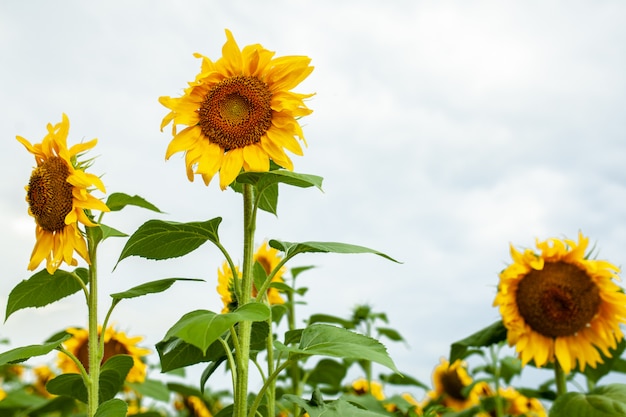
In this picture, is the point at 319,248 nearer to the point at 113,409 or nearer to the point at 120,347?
the point at 113,409

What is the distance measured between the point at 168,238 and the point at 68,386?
0.79 m

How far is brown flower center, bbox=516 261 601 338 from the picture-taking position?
126 inches

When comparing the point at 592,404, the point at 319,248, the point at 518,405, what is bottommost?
the point at 518,405

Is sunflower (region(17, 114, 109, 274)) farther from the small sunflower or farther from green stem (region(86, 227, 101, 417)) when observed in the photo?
the small sunflower

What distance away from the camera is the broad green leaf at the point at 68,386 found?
2344 mm

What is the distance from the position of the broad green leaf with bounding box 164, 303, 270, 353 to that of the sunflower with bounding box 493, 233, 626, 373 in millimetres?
1890

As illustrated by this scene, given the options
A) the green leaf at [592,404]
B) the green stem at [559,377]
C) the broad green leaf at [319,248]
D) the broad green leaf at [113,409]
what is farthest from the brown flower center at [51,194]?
the green stem at [559,377]

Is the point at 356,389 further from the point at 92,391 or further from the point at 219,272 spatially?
the point at 92,391

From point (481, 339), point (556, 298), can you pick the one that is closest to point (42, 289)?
point (481, 339)

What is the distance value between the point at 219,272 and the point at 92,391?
4.19 ft

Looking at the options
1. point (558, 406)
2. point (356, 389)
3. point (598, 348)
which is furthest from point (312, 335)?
point (356, 389)

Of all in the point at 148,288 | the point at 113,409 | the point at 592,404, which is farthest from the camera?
the point at 592,404

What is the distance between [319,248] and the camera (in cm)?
178

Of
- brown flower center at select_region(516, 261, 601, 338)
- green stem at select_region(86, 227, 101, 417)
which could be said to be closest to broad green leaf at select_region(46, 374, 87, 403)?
green stem at select_region(86, 227, 101, 417)
